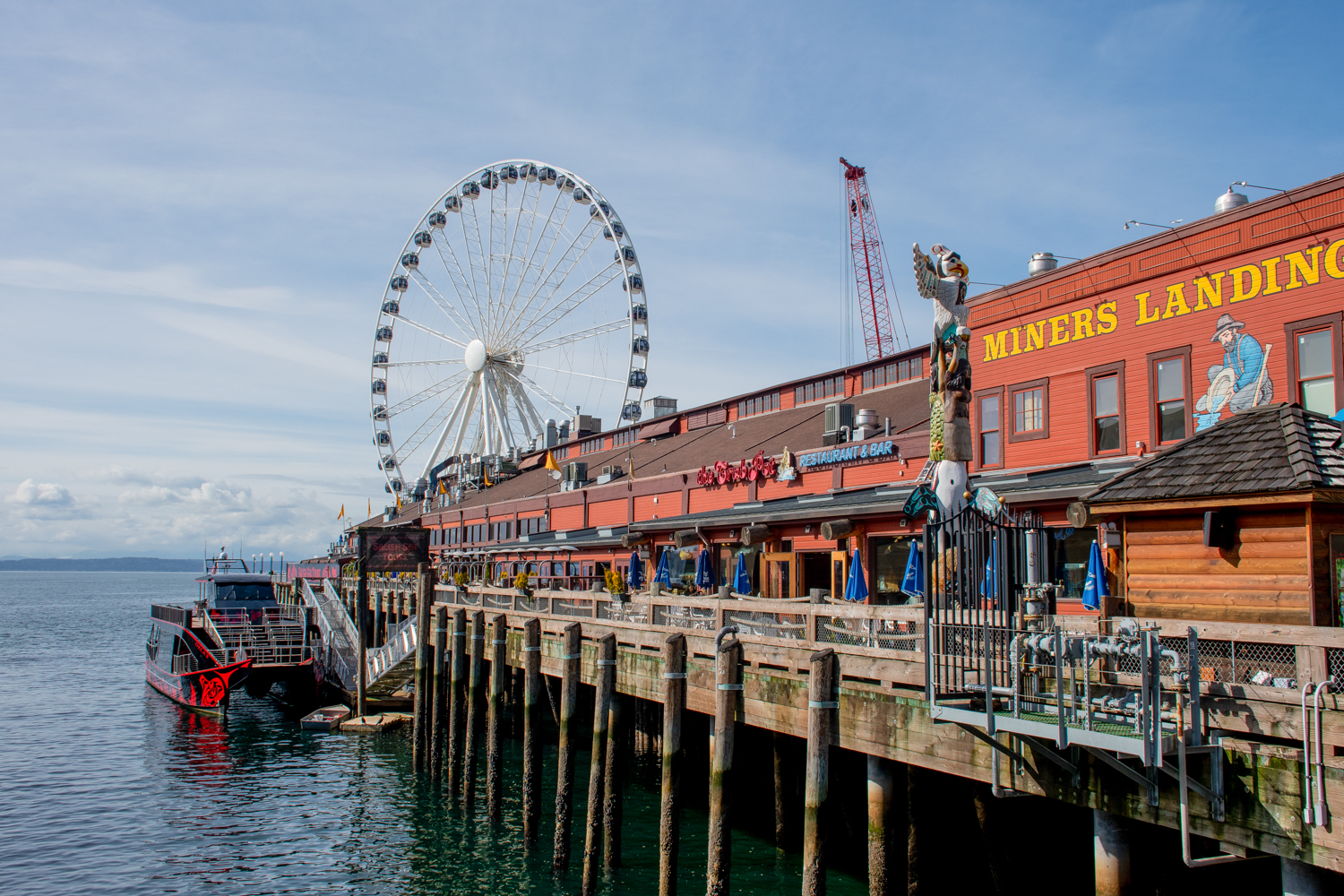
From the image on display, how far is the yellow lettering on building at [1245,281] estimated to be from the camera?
63.9ft

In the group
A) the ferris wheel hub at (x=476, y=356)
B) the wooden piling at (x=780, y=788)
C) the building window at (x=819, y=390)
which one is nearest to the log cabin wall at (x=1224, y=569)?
the wooden piling at (x=780, y=788)

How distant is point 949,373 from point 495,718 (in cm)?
1356

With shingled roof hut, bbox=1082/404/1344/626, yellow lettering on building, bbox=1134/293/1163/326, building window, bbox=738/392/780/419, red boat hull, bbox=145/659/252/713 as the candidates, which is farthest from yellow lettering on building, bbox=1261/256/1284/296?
red boat hull, bbox=145/659/252/713

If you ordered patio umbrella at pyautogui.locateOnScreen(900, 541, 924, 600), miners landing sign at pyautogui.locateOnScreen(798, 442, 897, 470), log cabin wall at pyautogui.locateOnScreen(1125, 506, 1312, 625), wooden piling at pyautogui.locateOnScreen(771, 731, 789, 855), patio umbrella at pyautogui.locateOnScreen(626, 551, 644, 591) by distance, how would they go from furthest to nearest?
1. patio umbrella at pyautogui.locateOnScreen(626, 551, 644, 591)
2. miners landing sign at pyautogui.locateOnScreen(798, 442, 897, 470)
3. patio umbrella at pyautogui.locateOnScreen(900, 541, 924, 600)
4. wooden piling at pyautogui.locateOnScreen(771, 731, 789, 855)
5. log cabin wall at pyautogui.locateOnScreen(1125, 506, 1312, 625)

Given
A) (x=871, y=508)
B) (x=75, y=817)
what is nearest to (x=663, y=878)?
(x=871, y=508)

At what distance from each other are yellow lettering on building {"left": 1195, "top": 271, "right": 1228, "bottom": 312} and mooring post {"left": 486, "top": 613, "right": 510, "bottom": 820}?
639 inches

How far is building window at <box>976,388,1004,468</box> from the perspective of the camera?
25203 mm

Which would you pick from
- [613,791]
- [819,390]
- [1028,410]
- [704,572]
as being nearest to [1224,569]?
[613,791]

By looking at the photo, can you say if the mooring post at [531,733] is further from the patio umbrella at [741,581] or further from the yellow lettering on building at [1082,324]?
the yellow lettering on building at [1082,324]

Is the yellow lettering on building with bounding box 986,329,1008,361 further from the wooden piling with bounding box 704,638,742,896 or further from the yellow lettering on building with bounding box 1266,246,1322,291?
the wooden piling with bounding box 704,638,742,896

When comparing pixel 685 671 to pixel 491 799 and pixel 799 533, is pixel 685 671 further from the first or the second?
pixel 799 533

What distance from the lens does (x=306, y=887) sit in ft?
67.6

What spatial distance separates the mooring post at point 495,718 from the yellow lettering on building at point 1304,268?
17.5 m

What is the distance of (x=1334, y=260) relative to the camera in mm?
18188
